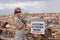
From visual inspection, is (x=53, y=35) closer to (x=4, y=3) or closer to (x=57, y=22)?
(x=57, y=22)

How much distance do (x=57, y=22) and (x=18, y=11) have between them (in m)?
0.80

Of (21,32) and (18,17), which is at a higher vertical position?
(18,17)

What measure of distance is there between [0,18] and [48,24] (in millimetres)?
1006

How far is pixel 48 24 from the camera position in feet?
9.67

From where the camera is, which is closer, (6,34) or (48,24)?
(48,24)

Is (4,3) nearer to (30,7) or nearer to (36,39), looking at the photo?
(30,7)

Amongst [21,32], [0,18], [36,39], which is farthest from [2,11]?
[36,39]

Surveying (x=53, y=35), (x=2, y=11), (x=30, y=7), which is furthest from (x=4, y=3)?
(x=53, y=35)

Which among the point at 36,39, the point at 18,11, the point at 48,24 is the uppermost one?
the point at 18,11

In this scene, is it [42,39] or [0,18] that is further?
[0,18]

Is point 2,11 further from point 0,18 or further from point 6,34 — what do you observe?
point 6,34

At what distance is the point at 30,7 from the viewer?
307 cm

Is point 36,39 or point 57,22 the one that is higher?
point 57,22

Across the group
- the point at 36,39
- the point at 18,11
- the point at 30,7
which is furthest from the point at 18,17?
the point at 36,39
